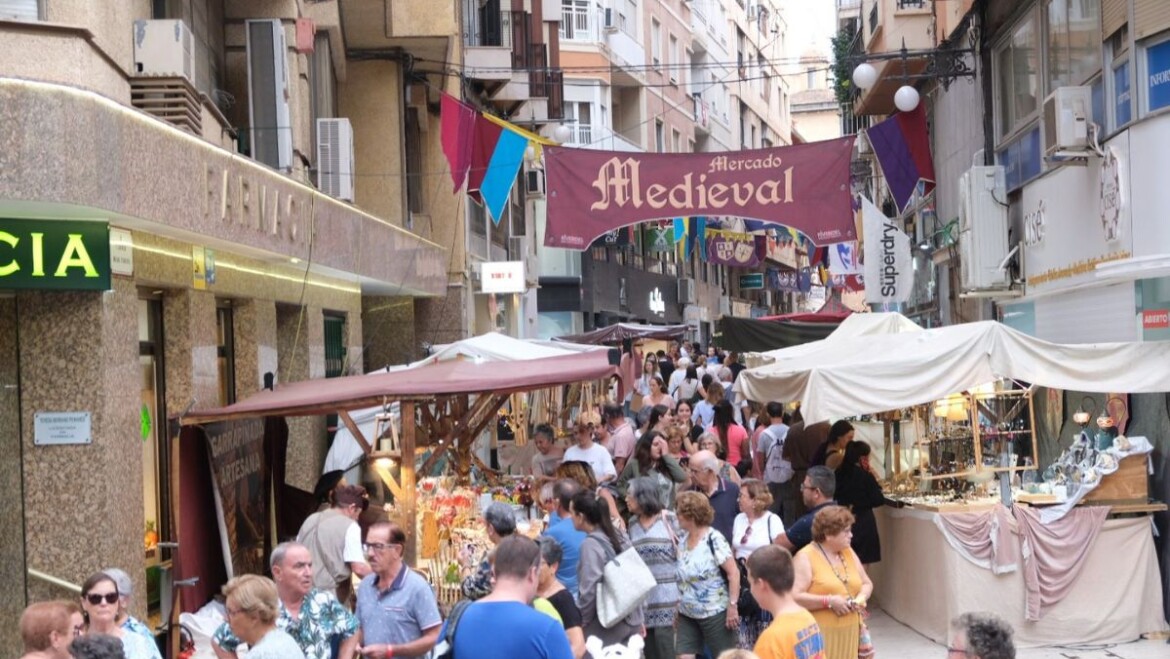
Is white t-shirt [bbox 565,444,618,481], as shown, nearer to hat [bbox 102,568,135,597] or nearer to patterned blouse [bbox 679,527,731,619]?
patterned blouse [bbox 679,527,731,619]

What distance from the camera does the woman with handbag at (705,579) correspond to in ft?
29.8

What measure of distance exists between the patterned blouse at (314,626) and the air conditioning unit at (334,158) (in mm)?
10706

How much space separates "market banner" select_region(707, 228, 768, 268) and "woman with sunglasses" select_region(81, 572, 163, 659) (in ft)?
123

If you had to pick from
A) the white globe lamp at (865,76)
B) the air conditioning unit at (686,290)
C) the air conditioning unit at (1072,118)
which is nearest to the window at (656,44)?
the air conditioning unit at (686,290)

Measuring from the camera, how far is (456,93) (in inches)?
959

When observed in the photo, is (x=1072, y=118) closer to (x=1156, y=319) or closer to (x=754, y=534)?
(x=1156, y=319)

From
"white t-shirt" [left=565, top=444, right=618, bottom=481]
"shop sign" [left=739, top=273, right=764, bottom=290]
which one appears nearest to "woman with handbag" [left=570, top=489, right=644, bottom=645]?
"white t-shirt" [left=565, top=444, right=618, bottom=481]

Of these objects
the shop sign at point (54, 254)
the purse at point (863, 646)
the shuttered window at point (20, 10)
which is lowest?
the purse at point (863, 646)

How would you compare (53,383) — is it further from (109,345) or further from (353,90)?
(353,90)

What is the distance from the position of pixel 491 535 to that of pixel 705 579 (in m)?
1.56

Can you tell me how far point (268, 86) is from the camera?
1466 centimetres

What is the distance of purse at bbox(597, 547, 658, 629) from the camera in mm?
8016

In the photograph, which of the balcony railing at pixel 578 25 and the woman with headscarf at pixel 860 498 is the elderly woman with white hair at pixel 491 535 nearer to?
the woman with headscarf at pixel 860 498

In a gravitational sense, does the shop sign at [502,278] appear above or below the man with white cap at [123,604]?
above
